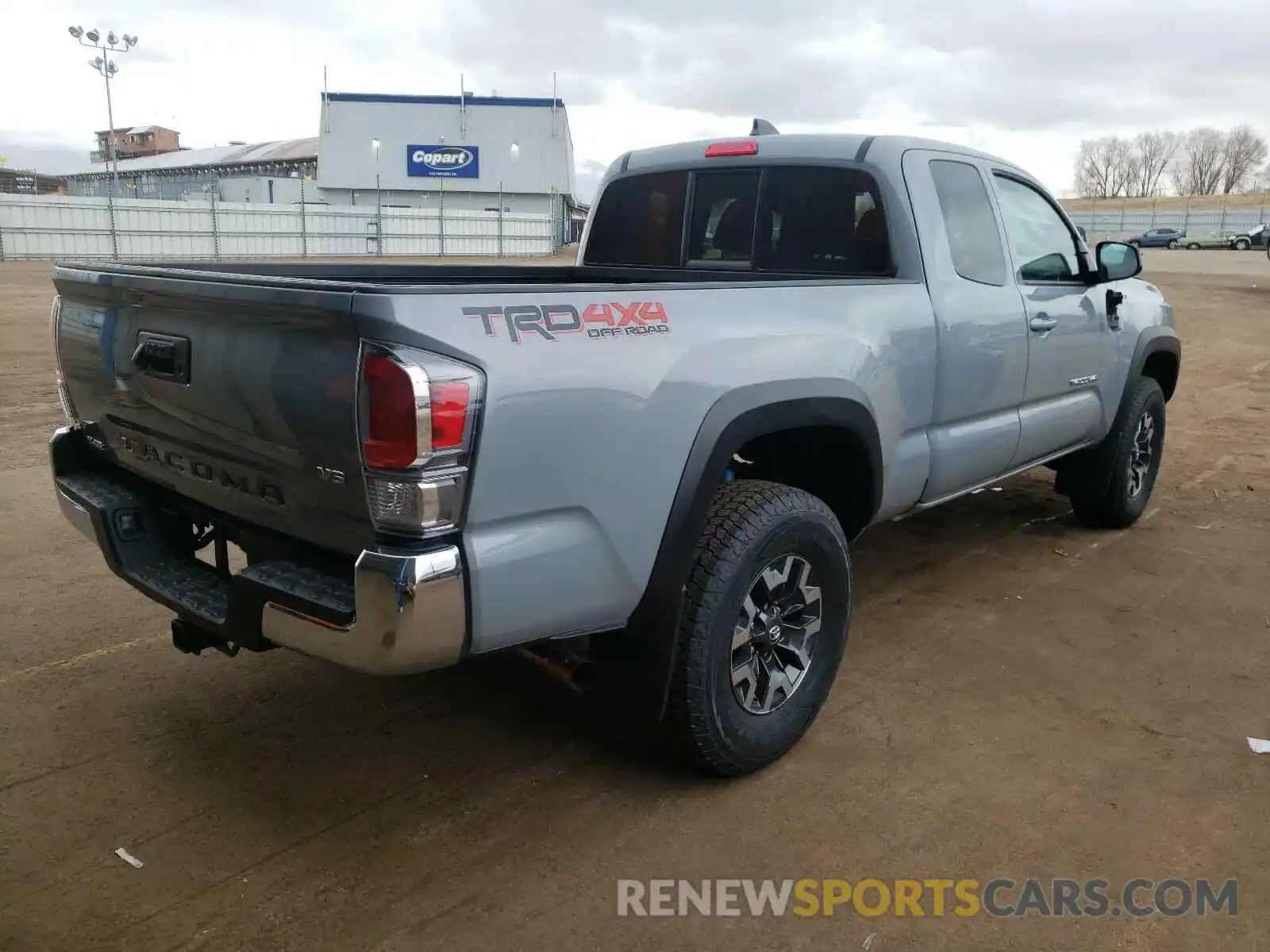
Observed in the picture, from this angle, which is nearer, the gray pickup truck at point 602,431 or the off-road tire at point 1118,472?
the gray pickup truck at point 602,431

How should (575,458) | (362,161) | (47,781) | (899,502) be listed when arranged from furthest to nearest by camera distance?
1. (362,161)
2. (899,502)
3. (47,781)
4. (575,458)

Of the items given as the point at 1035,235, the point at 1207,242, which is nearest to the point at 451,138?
the point at 1207,242

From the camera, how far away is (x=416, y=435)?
2.10 metres

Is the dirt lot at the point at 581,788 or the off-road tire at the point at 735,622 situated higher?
the off-road tire at the point at 735,622

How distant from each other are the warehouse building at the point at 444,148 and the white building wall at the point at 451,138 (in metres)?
0.04

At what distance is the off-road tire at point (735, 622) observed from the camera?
109 inches

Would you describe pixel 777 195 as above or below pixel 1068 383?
above

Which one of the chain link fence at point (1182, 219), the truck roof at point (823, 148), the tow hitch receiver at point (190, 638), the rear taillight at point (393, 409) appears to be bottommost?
the tow hitch receiver at point (190, 638)

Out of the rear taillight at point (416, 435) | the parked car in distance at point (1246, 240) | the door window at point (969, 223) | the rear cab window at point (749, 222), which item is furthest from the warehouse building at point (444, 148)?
the rear taillight at point (416, 435)

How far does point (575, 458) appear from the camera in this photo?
238cm

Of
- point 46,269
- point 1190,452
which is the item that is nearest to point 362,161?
point 46,269

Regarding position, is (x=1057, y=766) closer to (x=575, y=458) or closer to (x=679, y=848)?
(x=679, y=848)

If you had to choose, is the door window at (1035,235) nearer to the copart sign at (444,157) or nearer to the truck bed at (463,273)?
the truck bed at (463,273)

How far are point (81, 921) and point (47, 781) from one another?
2.43ft
